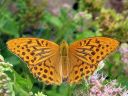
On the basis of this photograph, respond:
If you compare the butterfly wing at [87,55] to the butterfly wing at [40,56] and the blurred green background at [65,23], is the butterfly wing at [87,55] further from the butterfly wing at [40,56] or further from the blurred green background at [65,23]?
the blurred green background at [65,23]

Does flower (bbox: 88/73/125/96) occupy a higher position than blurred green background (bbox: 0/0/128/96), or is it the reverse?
blurred green background (bbox: 0/0/128/96)

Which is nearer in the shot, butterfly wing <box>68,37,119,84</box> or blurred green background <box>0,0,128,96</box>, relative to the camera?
butterfly wing <box>68,37,119,84</box>

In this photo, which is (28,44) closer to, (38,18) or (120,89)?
(120,89)

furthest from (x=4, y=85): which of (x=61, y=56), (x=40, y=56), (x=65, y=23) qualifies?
(x=65, y=23)

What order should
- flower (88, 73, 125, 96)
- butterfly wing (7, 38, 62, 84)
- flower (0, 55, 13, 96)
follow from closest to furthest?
flower (0, 55, 13, 96) < butterfly wing (7, 38, 62, 84) < flower (88, 73, 125, 96)

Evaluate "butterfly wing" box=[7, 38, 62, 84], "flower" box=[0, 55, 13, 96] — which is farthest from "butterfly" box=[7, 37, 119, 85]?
"flower" box=[0, 55, 13, 96]

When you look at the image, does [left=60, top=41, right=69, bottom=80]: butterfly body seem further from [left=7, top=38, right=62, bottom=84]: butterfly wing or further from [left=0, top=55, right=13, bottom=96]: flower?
[left=0, top=55, right=13, bottom=96]: flower

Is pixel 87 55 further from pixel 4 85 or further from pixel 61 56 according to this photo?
pixel 4 85

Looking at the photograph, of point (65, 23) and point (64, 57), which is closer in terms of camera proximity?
point (64, 57)
